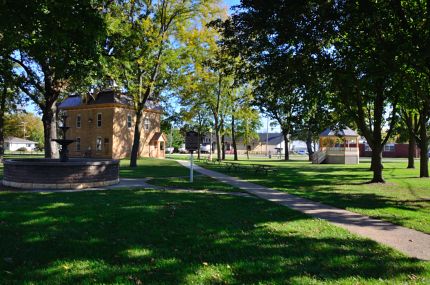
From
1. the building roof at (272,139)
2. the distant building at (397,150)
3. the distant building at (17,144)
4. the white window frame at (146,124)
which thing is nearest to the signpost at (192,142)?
the white window frame at (146,124)

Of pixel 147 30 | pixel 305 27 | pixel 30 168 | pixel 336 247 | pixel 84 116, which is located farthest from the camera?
pixel 84 116

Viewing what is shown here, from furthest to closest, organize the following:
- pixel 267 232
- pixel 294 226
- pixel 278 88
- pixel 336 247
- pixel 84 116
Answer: pixel 84 116 → pixel 278 88 → pixel 294 226 → pixel 267 232 → pixel 336 247

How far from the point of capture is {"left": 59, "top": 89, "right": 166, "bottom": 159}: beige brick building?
155 ft

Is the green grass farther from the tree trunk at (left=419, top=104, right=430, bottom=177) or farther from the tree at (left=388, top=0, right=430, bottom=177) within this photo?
the tree trunk at (left=419, top=104, right=430, bottom=177)

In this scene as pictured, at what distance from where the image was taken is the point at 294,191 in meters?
14.4

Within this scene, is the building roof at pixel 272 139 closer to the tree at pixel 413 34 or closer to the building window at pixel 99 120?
the building window at pixel 99 120

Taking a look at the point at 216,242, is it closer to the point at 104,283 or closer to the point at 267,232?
the point at 267,232

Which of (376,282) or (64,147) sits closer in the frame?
(376,282)

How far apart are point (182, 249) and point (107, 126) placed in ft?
142

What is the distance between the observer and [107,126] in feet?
156

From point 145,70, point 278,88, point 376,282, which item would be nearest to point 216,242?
point 376,282

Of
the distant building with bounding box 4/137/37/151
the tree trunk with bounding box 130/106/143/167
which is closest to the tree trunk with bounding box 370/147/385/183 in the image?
the tree trunk with bounding box 130/106/143/167

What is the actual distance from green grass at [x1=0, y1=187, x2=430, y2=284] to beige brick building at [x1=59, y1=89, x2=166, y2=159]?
38462mm

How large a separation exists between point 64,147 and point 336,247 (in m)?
12.9
